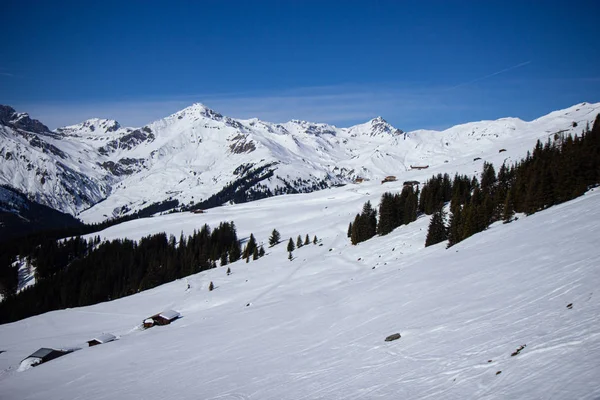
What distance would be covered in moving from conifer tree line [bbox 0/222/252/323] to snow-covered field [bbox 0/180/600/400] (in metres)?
45.8

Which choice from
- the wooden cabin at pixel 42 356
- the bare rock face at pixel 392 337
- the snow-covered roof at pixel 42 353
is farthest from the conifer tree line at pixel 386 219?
the bare rock face at pixel 392 337

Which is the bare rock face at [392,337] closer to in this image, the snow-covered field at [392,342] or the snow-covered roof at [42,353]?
the snow-covered field at [392,342]

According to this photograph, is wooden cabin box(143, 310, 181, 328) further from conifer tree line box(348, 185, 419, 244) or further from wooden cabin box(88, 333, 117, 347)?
conifer tree line box(348, 185, 419, 244)

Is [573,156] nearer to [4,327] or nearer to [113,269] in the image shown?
[4,327]

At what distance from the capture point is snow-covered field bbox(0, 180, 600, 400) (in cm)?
1084

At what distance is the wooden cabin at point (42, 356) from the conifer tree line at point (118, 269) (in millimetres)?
51869

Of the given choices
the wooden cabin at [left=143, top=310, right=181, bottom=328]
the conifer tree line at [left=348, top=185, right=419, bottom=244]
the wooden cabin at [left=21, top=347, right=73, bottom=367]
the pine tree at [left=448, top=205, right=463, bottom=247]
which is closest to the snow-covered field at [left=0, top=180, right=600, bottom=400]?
the wooden cabin at [left=21, top=347, right=73, bottom=367]

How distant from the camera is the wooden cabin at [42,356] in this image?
3291 centimetres

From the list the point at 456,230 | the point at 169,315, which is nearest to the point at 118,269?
the point at 169,315

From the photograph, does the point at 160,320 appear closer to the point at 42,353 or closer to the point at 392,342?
the point at 42,353

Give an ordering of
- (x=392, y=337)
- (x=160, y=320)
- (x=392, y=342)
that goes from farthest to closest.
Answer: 1. (x=160, y=320)
2. (x=392, y=337)
3. (x=392, y=342)

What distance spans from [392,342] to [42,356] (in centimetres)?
3519

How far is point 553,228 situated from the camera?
29.0 meters

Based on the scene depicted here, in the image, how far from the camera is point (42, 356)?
33625 mm
